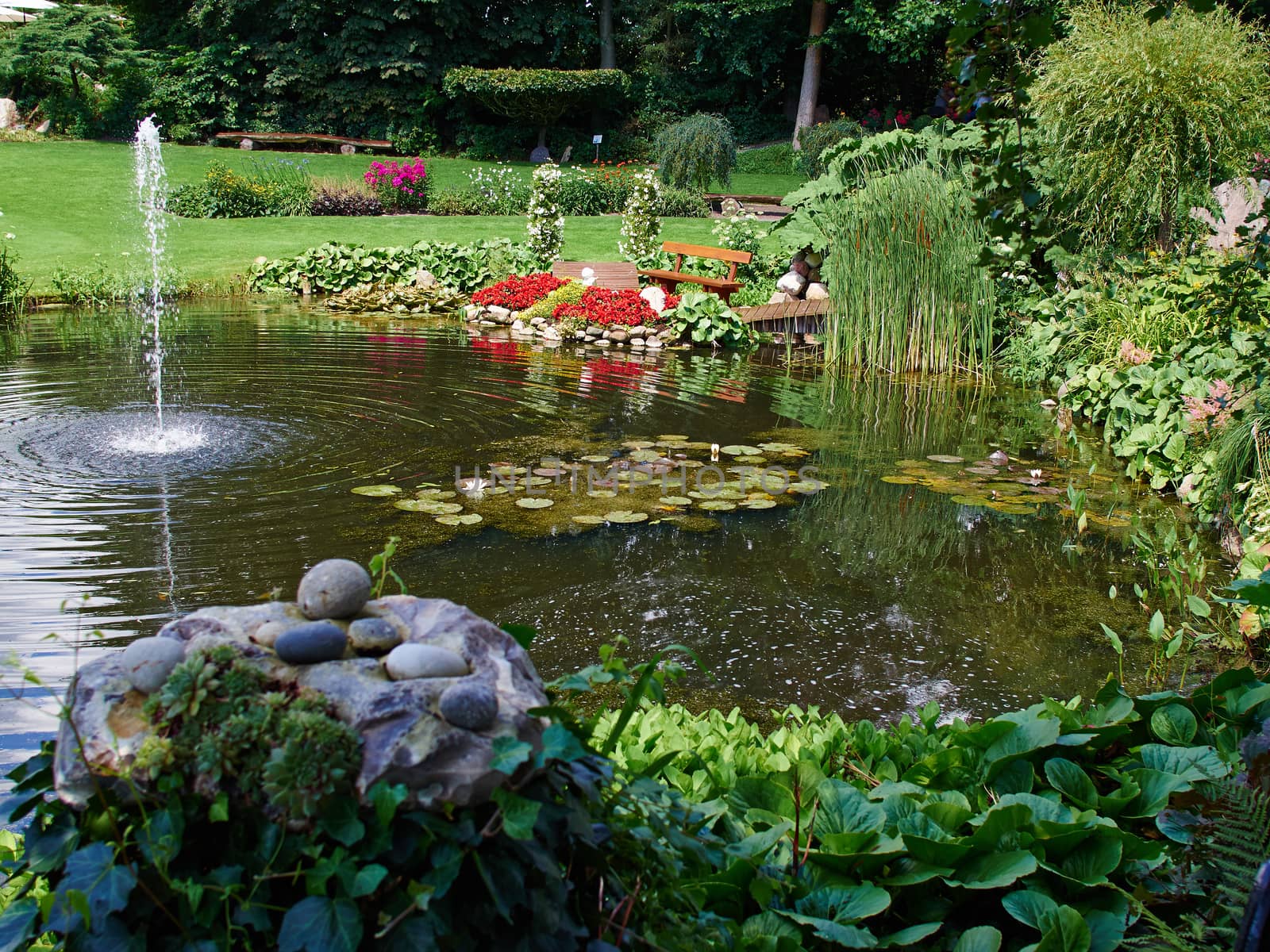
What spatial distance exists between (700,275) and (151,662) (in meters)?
11.8

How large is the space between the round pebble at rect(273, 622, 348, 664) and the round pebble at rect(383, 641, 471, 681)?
0.29ft

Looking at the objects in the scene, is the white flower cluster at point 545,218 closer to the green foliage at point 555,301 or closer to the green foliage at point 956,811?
the green foliage at point 555,301

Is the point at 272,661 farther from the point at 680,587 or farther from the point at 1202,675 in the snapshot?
the point at 1202,675

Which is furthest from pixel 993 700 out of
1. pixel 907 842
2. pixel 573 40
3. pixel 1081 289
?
pixel 573 40

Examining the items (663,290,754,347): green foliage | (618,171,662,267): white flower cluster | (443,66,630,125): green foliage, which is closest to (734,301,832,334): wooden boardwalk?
(663,290,754,347): green foliage

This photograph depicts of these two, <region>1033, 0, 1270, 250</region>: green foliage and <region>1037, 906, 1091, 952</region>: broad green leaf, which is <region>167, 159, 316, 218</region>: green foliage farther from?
<region>1037, 906, 1091, 952</region>: broad green leaf

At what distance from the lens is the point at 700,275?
1290cm

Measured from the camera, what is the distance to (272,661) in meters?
1.64

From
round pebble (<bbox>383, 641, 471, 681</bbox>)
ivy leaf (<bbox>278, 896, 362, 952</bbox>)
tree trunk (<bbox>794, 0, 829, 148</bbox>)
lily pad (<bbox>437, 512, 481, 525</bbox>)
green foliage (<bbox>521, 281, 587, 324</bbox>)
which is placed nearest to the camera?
ivy leaf (<bbox>278, 896, 362, 952</bbox>)

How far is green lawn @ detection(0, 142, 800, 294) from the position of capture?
46.3 feet

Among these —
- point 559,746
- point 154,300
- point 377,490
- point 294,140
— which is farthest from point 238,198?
point 559,746

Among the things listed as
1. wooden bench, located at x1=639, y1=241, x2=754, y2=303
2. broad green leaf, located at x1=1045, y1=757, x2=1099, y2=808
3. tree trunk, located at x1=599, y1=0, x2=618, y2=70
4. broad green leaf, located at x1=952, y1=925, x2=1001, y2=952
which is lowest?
broad green leaf, located at x1=952, y1=925, x2=1001, y2=952

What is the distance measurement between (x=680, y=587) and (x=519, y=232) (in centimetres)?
1306

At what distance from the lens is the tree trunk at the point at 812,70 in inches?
997
